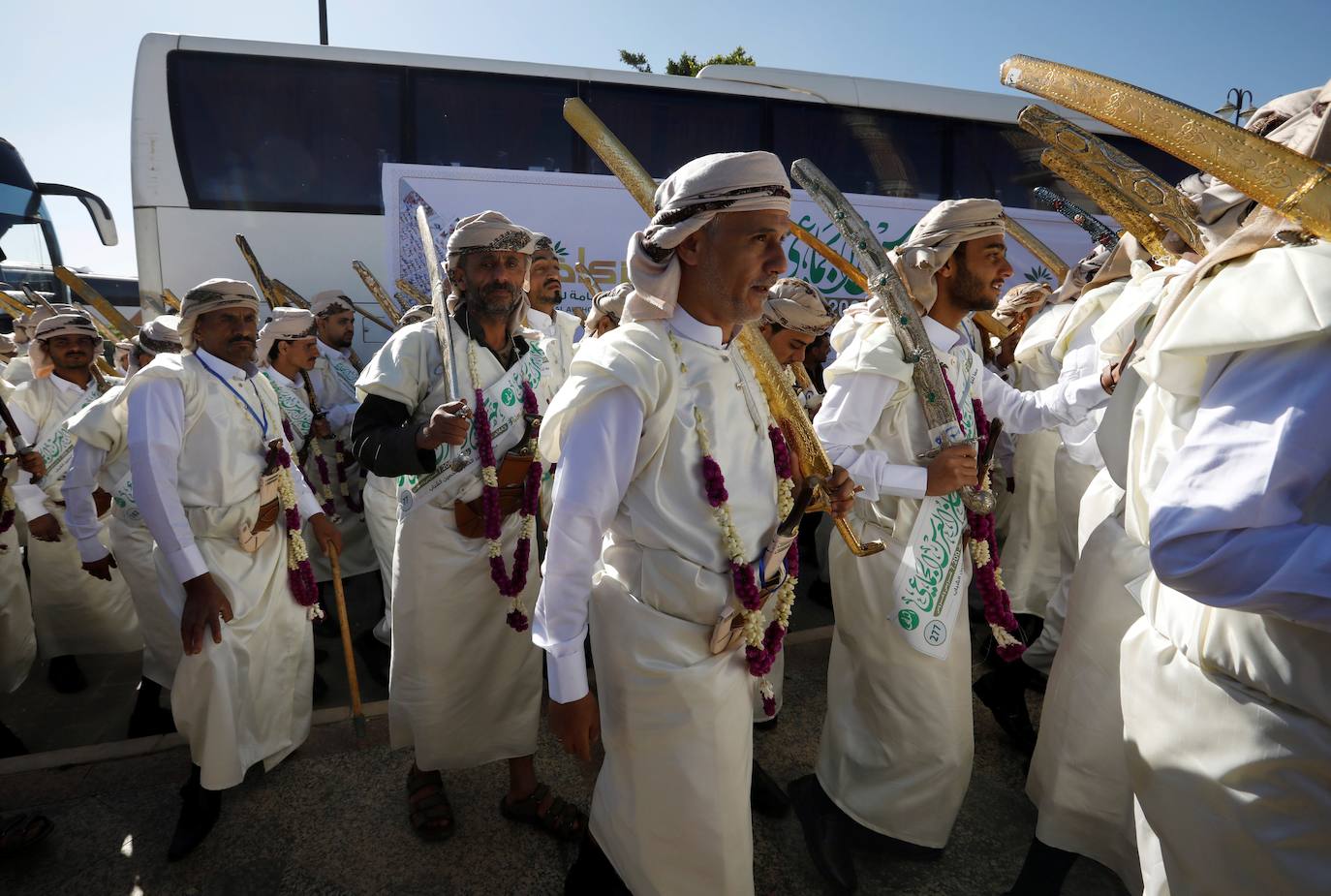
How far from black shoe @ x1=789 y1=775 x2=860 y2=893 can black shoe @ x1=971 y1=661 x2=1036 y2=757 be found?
3.47 ft

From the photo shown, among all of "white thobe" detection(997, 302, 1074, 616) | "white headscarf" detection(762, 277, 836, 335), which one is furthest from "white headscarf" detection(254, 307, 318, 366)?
"white thobe" detection(997, 302, 1074, 616)

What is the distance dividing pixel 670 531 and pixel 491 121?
734 cm

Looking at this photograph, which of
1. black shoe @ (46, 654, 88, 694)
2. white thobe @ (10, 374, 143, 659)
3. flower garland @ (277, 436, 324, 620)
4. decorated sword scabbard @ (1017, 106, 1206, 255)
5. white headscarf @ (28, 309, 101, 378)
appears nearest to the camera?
decorated sword scabbard @ (1017, 106, 1206, 255)

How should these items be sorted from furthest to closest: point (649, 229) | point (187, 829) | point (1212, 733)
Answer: point (187, 829) → point (649, 229) → point (1212, 733)

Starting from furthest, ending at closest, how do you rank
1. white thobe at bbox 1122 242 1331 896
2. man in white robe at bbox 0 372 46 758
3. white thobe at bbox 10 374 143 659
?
white thobe at bbox 10 374 143 659 < man in white robe at bbox 0 372 46 758 < white thobe at bbox 1122 242 1331 896

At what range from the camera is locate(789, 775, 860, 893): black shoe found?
2.36 m

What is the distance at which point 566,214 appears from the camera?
819 cm

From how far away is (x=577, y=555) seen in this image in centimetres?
172

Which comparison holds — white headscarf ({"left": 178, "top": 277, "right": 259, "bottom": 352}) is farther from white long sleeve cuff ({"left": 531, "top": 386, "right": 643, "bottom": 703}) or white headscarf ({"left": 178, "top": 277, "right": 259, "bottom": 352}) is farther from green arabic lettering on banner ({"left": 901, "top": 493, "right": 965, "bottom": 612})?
green arabic lettering on banner ({"left": 901, "top": 493, "right": 965, "bottom": 612})

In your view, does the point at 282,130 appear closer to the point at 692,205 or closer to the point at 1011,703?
the point at 692,205

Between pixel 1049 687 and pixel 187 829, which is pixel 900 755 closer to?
pixel 1049 687

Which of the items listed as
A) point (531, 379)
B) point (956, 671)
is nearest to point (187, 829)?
point (531, 379)

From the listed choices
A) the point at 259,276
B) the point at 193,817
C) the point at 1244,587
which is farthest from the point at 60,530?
the point at 1244,587

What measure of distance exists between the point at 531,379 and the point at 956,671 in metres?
1.88
